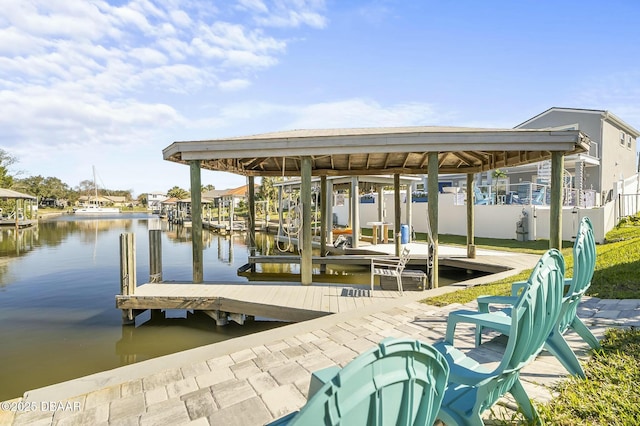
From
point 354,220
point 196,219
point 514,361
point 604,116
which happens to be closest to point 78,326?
point 196,219

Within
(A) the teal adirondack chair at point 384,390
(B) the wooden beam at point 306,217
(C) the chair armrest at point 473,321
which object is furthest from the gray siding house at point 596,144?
(A) the teal adirondack chair at point 384,390

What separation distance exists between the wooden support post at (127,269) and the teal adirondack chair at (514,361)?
248 inches

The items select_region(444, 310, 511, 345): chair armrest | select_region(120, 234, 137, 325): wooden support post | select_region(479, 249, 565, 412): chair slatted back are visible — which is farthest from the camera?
select_region(120, 234, 137, 325): wooden support post

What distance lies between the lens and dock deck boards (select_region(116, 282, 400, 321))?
19.0 ft

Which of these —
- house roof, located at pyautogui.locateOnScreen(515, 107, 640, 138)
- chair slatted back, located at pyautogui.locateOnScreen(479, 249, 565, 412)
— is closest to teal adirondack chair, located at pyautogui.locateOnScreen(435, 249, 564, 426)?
chair slatted back, located at pyautogui.locateOnScreen(479, 249, 565, 412)

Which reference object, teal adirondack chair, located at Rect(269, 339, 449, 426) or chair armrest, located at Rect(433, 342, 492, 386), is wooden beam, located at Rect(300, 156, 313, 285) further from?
teal adirondack chair, located at Rect(269, 339, 449, 426)

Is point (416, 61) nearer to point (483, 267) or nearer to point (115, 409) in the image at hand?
point (483, 267)

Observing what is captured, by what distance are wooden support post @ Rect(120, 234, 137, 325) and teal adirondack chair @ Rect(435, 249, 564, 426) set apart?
20.6ft

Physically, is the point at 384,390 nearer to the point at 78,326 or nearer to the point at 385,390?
the point at 385,390

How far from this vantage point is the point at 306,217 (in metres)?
7.11

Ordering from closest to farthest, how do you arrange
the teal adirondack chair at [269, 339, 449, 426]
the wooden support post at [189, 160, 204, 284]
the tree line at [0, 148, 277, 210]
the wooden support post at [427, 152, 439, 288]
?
1. the teal adirondack chair at [269, 339, 449, 426]
2. the wooden support post at [427, 152, 439, 288]
3. the wooden support post at [189, 160, 204, 284]
4. the tree line at [0, 148, 277, 210]

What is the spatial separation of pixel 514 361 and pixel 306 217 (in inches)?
219

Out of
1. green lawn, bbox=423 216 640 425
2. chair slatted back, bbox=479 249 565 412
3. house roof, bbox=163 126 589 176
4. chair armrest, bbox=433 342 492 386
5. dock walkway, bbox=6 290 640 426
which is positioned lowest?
dock walkway, bbox=6 290 640 426

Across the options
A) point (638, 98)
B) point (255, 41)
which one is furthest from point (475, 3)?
point (638, 98)
